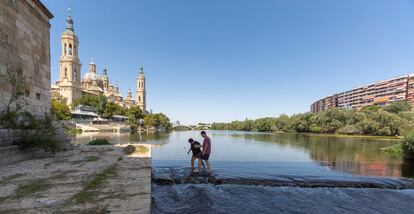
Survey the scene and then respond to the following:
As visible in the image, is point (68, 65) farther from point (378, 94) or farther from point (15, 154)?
point (378, 94)

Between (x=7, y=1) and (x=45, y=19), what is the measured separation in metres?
3.27

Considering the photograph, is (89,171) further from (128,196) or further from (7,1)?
(7,1)

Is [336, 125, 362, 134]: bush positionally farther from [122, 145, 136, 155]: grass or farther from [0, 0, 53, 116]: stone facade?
[0, 0, 53, 116]: stone facade

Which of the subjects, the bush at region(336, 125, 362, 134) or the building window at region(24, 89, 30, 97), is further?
the bush at region(336, 125, 362, 134)

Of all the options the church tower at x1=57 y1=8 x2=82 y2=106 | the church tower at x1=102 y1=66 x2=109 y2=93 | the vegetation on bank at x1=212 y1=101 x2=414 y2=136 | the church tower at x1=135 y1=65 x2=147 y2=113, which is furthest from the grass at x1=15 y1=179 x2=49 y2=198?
the church tower at x1=102 y1=66 x2=109 y2=93

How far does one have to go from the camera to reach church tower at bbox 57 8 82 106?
72500mm

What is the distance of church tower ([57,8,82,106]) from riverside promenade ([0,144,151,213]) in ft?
251

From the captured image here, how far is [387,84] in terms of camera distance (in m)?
86.4

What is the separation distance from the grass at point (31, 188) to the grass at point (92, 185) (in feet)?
3.16

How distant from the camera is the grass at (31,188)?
4.75m

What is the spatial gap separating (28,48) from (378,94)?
376ft

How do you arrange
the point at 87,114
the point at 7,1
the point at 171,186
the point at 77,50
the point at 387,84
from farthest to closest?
the point at 387,84, the point at 77,50, the point at 87,114, the point at 7,1, the point at 171,186

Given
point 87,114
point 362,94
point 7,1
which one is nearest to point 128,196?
point 7,1

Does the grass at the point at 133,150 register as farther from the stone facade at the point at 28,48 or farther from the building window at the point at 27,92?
the building window at the point at 27,92
